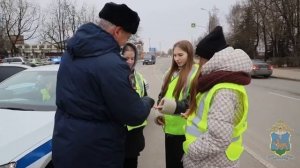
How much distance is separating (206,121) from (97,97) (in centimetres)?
74

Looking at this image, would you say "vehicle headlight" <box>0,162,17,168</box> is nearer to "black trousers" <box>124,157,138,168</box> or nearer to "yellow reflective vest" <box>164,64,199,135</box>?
"black trousers" <box>124,157,138,168</box>

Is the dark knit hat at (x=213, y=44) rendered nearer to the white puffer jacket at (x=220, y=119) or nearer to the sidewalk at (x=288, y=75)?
the white puffer jacket at (x=220, y=119)

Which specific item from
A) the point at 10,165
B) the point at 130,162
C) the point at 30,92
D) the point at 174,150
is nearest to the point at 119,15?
the point at 10,165

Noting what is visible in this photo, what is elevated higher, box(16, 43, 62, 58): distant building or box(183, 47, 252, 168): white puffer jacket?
box(16, 43, 62, 58): distant building

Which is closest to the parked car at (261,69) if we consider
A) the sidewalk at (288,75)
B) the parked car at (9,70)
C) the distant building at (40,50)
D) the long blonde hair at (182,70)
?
the sidewalk at (288,75)

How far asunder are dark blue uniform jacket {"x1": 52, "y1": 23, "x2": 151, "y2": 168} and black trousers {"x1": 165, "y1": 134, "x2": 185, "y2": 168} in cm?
125

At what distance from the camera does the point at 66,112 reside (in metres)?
2.49

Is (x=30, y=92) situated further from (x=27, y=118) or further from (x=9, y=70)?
(x=9, y=70)

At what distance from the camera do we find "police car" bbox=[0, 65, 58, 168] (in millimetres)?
3234

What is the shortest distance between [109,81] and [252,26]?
58.7 m

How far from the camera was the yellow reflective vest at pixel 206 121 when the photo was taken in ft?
8.11

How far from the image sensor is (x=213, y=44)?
278 centimetres

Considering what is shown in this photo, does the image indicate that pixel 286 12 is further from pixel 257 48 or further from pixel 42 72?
pixel 42 72

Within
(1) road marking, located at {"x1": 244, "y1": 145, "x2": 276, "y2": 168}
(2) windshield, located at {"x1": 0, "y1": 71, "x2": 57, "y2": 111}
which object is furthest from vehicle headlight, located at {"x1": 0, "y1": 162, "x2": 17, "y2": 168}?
(1) road marking, located at {"x1": 244, "y1": 145, "x2": 276, "y2": 168}
